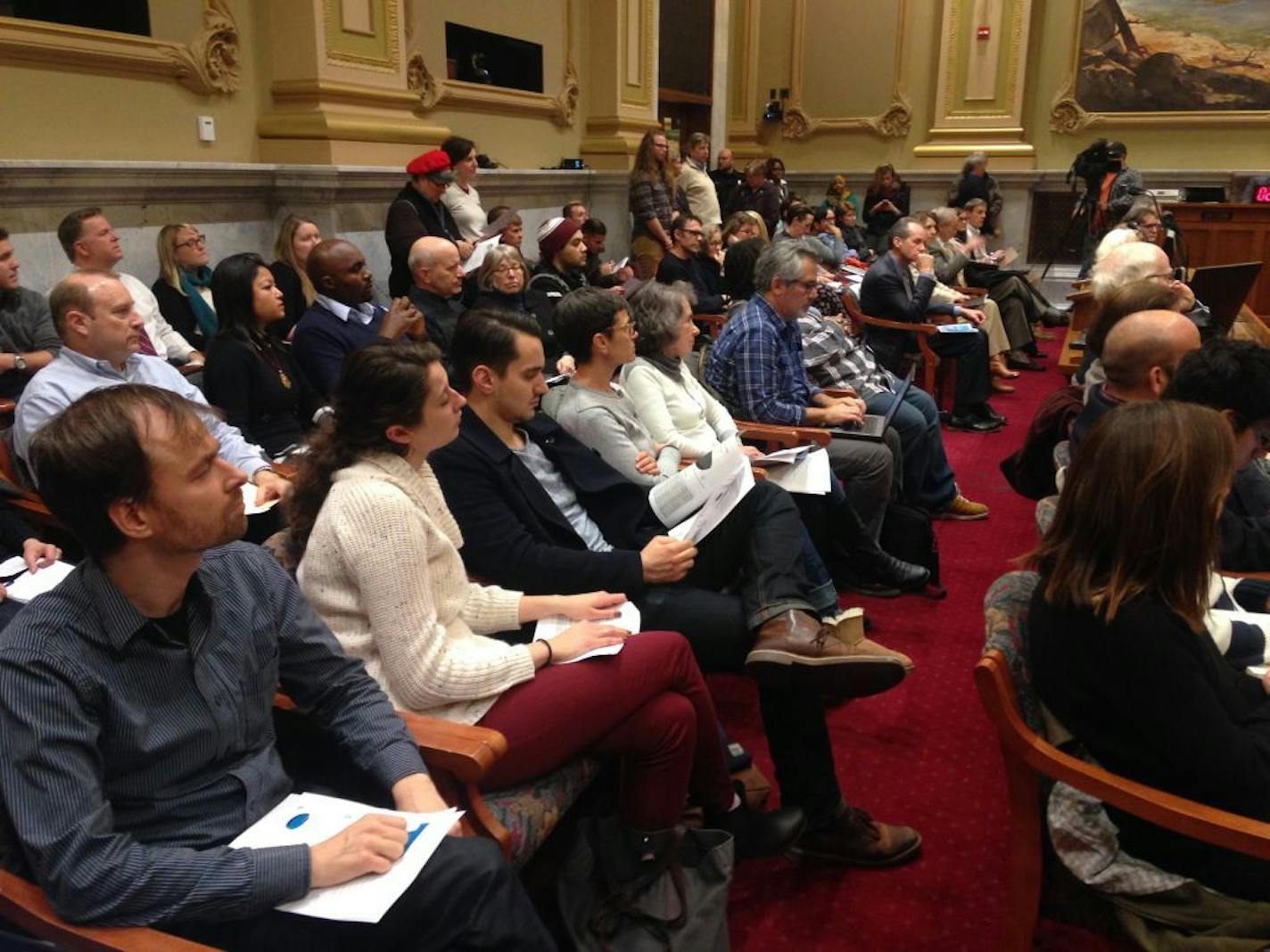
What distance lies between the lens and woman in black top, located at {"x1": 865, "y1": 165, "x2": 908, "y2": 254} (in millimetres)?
9477

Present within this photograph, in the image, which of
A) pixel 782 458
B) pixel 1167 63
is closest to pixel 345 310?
pixel 782 458

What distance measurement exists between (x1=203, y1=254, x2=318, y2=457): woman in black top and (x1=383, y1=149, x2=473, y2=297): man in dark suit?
1.47 metres

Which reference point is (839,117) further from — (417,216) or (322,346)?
(322,346)

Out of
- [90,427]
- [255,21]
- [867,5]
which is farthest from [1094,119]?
[90,427]

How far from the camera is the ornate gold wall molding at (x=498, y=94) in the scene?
623cm

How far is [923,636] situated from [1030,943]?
156 centimetres

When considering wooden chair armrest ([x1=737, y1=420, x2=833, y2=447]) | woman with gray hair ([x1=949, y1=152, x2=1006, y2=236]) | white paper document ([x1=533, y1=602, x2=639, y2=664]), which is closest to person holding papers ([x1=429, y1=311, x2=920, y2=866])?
white paper document ([x1=533, y1=602, x2=639, y2=664])

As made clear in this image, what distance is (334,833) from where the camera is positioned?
52.8 inches

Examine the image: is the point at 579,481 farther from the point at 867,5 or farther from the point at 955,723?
the point at 867,5

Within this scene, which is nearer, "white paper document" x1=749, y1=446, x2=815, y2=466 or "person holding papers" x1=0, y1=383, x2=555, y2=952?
"person holding papers" x1=0, y1=383, x2=555, y2=952

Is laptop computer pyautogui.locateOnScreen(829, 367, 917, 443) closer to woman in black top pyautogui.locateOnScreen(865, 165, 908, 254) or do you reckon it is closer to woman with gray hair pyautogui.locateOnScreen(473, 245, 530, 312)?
woman with gray hair pyautogui.locateOnScreen(473, 245, 530, 312)

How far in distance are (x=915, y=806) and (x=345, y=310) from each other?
8.10ft

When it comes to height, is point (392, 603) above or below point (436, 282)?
below

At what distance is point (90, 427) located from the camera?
48.2 inches
